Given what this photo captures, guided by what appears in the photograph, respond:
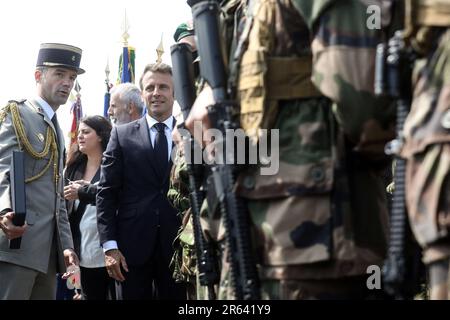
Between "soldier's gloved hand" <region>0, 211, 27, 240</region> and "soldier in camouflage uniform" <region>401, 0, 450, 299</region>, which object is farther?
"soldier's gloved hand" <region>0, 211, 27, 240</region>

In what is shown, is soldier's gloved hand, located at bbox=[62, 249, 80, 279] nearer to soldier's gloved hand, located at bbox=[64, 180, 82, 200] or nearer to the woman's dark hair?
soldier's gloved hand, located at bbox=[64, 180, 82, 200]

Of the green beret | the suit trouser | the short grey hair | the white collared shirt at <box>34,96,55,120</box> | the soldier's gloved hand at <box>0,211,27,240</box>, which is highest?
the green beret

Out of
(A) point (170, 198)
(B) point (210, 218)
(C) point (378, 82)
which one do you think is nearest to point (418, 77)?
(C) point (378, 82)

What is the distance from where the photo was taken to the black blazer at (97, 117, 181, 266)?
548cm

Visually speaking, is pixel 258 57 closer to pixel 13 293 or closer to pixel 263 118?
pixel 263 118

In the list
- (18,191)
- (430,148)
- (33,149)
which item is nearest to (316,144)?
(430,148)

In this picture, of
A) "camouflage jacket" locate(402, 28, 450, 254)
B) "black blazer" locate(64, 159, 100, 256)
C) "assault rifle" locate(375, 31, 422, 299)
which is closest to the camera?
"camouflage jacket" locate(402, 28, 450, 254)

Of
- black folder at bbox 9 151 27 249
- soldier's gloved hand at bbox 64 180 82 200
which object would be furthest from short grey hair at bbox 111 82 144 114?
black folder at bbox 9 151 27 249

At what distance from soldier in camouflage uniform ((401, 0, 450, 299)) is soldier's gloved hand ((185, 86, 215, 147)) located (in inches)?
43.9

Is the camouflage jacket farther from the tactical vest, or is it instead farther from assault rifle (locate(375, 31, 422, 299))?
the tactical vest

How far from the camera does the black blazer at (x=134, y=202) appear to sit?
5484 mm

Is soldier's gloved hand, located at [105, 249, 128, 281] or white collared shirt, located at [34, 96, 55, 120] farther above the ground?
white collared shirt, located at [34, 96, 55, 120]

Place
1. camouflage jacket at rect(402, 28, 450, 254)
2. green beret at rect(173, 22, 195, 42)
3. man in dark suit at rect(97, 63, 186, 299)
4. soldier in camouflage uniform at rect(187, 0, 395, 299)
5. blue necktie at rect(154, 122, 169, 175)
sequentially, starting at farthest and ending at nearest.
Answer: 1. blue necktie at rect(154, 122, 169, 175)
2. man in dark suit at rect(97, 63, 186, 299)
3. green beret at rect(173, 22, 195, 42)
4. soldier in camouflage uniform at rect(187, 0, 395, 299)
5. camouflage jacket at rect(402, 28, 450, 254)
